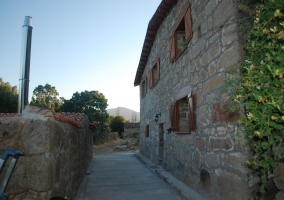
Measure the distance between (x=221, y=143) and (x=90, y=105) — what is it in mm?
18636

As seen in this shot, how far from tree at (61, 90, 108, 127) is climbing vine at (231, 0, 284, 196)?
61.6 ft

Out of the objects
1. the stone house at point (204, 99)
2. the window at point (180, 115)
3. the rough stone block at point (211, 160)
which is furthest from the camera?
the window at point (180, 115)

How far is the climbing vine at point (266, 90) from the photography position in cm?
221

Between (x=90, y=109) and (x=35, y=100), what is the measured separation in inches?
256

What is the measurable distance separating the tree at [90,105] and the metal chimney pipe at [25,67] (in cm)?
1458

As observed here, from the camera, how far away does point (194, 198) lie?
3.79 m

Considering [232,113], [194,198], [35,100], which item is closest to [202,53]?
[232,113]

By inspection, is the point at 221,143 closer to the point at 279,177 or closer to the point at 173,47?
the point at 279,177

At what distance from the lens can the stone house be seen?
303 centimetres

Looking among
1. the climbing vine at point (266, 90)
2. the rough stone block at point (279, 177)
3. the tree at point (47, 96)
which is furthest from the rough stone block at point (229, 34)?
the tree at point (47, 96)

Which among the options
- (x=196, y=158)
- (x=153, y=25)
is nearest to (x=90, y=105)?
(x=153, y=25)

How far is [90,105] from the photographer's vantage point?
21.0 metres

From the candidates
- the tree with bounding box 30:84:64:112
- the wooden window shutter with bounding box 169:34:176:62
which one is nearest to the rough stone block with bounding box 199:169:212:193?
the wooden window shutter with bounding box 169:34:176:62

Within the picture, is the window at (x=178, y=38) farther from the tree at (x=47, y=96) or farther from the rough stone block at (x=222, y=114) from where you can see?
the tree at (x=47, y=96)
